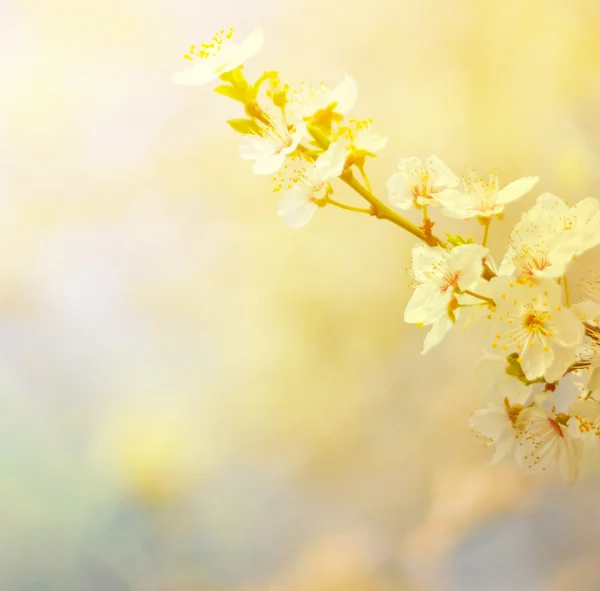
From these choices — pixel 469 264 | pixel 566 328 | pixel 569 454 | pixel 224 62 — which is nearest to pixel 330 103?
pixel 224 62

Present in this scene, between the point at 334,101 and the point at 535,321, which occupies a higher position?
the point at 334,101

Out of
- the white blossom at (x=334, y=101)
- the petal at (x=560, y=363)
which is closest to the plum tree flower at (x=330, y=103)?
the white blossom at (x=334, y=101)

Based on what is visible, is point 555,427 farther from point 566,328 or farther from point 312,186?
point 312,186

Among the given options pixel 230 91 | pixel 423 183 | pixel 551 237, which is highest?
pixel 230 91

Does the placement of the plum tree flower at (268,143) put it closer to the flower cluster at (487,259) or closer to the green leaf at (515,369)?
the flower cluster at (487,259)

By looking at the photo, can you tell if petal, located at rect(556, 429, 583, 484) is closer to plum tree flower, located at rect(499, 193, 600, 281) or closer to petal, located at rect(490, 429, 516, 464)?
petal, located at rect(490, 429, 516, 464)

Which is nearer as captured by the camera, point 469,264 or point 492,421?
point 469,264
